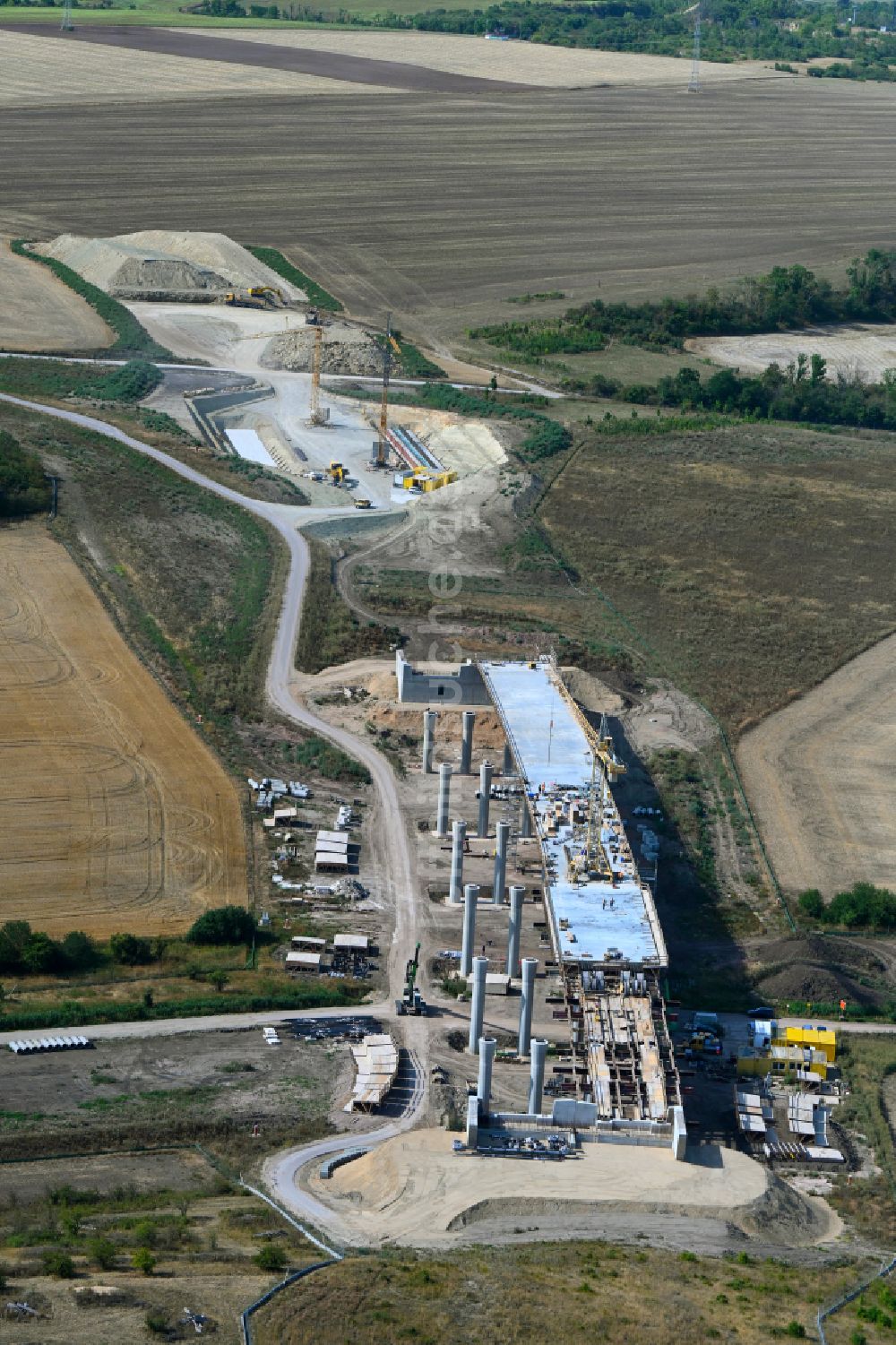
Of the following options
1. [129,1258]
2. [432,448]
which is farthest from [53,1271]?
[432,448]

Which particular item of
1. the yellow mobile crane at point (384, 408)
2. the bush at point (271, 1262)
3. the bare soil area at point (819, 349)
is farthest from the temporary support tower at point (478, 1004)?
the bare soil area at point (819, 349)

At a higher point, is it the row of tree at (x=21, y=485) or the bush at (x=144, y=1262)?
the row of tree at (x=21, y=485)

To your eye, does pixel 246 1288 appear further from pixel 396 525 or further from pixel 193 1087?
pixel 396 525

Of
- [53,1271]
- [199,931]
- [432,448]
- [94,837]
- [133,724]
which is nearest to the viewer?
[53,1271]

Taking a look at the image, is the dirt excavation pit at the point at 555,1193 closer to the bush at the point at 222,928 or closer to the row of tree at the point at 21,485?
the bush at the point at 222,928

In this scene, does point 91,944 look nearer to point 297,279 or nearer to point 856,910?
point 856,910
